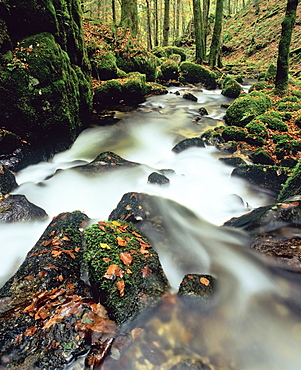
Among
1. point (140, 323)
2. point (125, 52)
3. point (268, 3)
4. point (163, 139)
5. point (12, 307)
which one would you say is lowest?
point (163, 139)

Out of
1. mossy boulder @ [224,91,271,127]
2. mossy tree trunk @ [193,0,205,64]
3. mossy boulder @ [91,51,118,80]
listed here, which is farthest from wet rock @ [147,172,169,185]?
mossy tree trunk @ [193,0,205,64]

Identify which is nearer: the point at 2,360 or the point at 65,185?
the point at 2,360

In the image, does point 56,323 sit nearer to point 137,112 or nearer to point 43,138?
point 43,138

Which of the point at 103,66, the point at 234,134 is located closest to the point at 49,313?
the point at 234,134

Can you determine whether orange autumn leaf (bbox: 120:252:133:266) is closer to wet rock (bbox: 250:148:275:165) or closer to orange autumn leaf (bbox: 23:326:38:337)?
orange autumn leaf (bbox: 23:326:38:337)

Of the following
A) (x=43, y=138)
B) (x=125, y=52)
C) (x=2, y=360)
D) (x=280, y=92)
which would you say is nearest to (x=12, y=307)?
(x=2, y=360)

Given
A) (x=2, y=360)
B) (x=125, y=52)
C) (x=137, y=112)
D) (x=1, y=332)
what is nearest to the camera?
(x=2, y=360)

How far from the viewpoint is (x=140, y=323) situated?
252 centimetres

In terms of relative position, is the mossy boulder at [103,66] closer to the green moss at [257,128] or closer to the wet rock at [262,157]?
the green moss at [257,128]

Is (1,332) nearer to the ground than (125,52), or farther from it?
nearer to the ground

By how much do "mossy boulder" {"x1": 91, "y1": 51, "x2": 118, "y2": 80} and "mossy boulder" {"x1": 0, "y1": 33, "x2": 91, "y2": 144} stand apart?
145 inches

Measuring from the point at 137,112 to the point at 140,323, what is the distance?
10.7 m

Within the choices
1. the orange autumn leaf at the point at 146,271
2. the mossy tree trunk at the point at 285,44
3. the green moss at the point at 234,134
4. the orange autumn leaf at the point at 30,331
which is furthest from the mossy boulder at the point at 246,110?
the orange autumn leaf at the point at 30,331

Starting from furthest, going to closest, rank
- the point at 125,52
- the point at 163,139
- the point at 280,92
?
the point at 125,52, the point at 280,92, the point at 163,139
